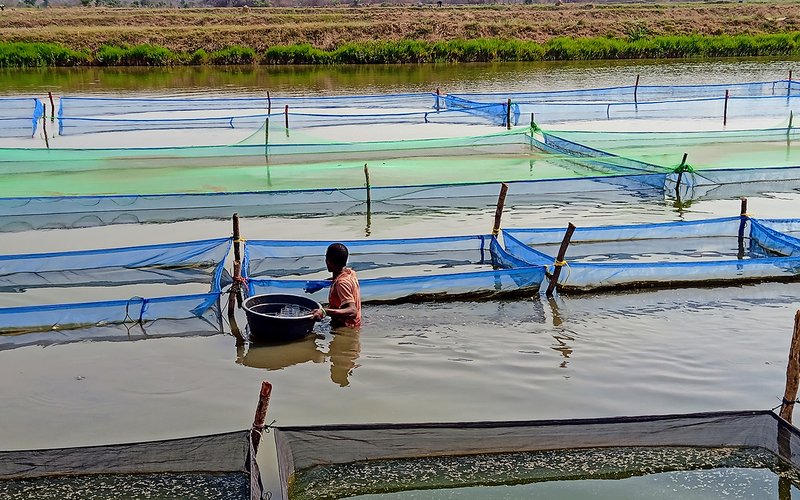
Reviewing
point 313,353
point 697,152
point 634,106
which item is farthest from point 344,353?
point 634,106

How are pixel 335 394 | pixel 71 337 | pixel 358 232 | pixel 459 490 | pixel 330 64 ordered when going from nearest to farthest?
pixel 459 490
pixel 335 394
pixel 71 337
pixel 358 232
pixel 330 64

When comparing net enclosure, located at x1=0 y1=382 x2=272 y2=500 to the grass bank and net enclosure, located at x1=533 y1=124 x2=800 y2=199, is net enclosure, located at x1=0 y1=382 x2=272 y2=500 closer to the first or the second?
net enclosure, located at x1=533 y1=124 x2=800 y2=199

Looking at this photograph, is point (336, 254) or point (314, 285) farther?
point (314, 285)

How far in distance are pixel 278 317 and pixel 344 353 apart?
609 mm

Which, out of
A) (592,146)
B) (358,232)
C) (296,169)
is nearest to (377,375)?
(358,232)

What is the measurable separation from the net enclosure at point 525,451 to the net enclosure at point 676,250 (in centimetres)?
327

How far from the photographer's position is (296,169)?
1225 centimetres

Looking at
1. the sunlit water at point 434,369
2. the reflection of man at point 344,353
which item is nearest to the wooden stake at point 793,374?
the sunlit water at point 434,369

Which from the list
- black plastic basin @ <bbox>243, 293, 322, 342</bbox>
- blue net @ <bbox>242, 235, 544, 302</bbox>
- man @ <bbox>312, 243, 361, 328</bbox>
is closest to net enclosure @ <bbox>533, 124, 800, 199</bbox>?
blue net @ <bbox>242, 235, 544, 302</bbox>

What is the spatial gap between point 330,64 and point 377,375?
2862cm

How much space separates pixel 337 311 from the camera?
658 centimetres

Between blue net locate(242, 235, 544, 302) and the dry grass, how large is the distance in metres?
28.6

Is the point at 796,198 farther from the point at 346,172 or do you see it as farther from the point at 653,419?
the point at 653,419

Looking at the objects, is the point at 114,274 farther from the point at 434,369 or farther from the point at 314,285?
the point at 434,369
